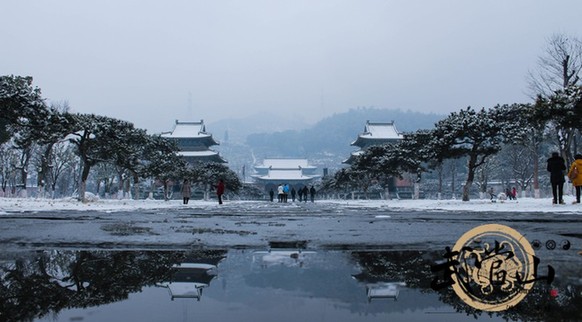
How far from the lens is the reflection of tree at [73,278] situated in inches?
72.1

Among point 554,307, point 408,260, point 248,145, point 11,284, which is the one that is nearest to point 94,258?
point 11,284

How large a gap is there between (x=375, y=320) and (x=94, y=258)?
2.23 meters

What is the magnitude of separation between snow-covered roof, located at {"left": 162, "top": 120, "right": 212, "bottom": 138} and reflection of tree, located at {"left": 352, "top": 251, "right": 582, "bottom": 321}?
5538 centimetres

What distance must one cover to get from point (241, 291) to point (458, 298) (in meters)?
0.98

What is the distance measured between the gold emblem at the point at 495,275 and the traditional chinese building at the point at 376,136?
58.1 m

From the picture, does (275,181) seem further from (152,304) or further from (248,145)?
(248,145)

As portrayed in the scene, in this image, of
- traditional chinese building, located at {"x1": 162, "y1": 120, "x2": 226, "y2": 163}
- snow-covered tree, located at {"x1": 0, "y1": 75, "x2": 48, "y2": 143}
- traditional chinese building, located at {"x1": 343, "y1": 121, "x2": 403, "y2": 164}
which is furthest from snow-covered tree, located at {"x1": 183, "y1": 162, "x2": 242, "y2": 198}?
traditional chinese building, located at {"x1": 343, "y1": 121, "x2": 403, "y2": 164}

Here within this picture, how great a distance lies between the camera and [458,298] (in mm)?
1917

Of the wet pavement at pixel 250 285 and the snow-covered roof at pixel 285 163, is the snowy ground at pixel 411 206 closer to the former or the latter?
the wet pavement at pixel 250 285

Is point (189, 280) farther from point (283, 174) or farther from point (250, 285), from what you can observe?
point (283, 174)

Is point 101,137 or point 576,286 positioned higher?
point 101,137

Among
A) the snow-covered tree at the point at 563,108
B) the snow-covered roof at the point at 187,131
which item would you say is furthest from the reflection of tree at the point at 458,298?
the snow-covered roof at the point at 187,131

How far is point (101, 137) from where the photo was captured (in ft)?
75.6

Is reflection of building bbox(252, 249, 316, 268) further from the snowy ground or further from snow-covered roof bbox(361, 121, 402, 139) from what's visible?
snow-covered roof bbox(361, 121, 402, 139)
